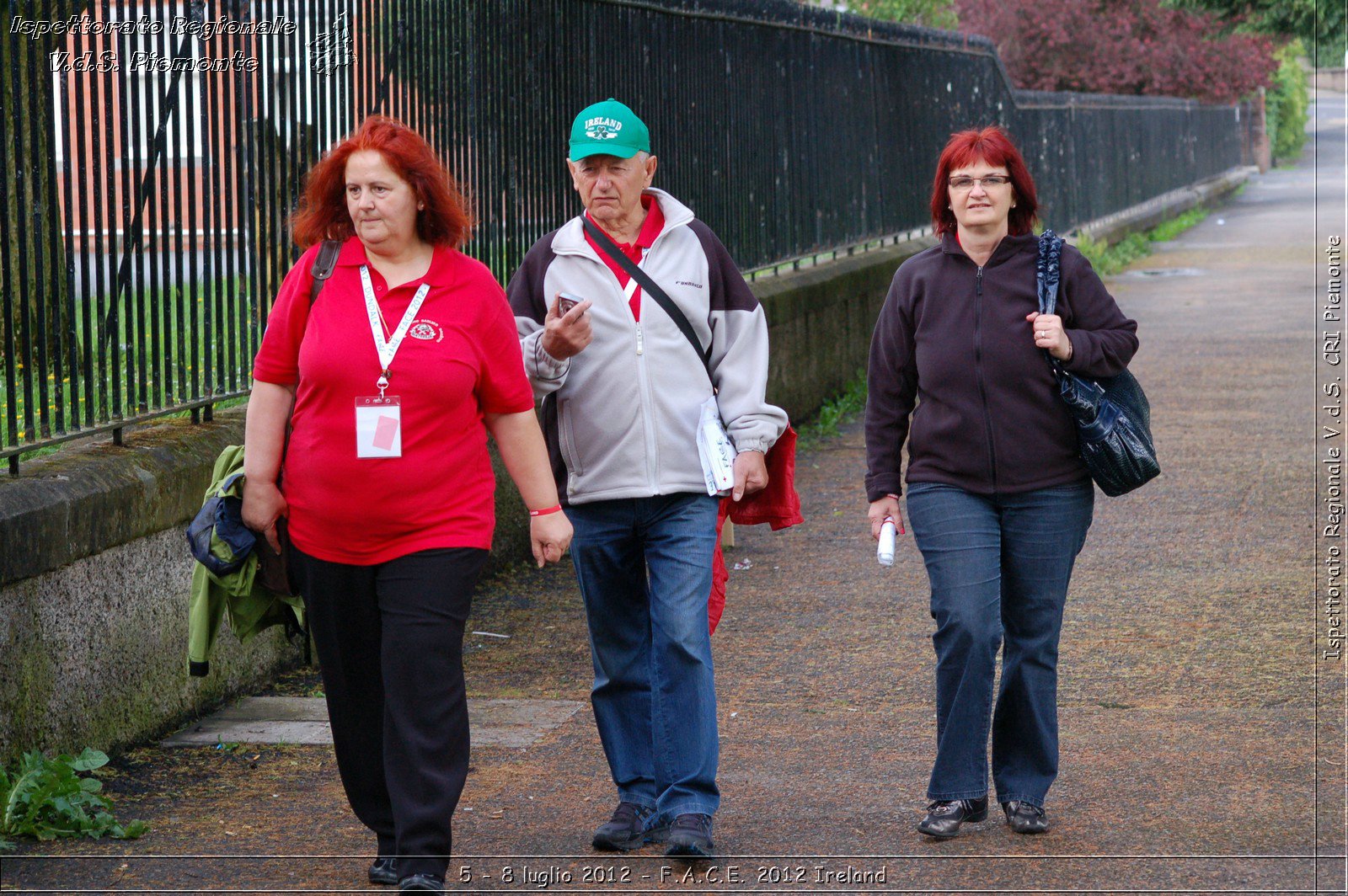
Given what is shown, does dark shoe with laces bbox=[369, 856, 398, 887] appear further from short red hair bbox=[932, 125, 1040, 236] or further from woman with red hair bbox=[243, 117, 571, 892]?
short red hair bbox=[932, 125, 1040, 236]

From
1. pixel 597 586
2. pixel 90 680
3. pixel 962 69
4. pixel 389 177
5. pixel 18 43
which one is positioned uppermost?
pixel 962 69

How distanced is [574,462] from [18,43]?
196 cm

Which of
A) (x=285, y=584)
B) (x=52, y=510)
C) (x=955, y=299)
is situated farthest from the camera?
(x=52, y=510)

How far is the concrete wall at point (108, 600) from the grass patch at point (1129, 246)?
12881mm

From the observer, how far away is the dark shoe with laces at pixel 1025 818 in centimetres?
463

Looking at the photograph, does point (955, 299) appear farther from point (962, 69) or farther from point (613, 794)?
point (962, 69)

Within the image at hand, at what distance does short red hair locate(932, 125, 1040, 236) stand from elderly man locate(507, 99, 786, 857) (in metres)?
0.63

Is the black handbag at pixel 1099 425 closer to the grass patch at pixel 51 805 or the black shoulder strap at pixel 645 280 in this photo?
the black shoulder strap at pixel 645 280

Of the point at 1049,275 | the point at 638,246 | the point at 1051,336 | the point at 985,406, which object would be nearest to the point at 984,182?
the point at 1049,275

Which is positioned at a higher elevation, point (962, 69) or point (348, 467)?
point (962, 69)

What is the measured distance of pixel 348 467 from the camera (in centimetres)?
404

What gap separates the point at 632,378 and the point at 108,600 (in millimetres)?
1876

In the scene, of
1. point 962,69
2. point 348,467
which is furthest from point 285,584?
point 962,69

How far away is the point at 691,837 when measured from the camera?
4414 mm
